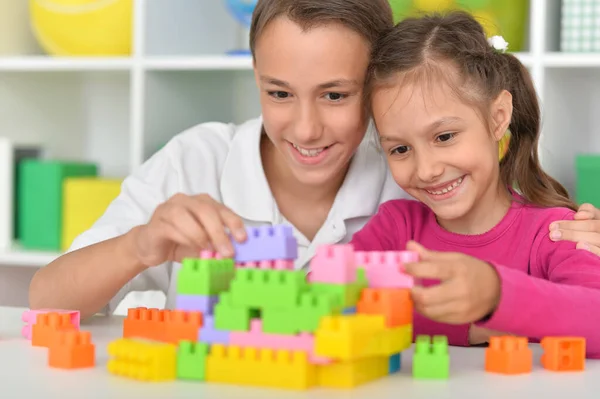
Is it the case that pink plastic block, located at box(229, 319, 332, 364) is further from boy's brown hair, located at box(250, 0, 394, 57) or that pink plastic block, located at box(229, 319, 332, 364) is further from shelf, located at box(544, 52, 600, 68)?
shelf, located at box(544, 52, 600, 68)

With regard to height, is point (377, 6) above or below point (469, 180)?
above

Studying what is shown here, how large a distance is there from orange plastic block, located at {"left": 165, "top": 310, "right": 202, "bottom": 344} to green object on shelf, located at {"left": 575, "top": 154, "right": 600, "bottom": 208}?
4.29ft

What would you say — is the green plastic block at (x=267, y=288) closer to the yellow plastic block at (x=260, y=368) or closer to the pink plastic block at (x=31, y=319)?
the yellow plastic block at (x=260, y=368)

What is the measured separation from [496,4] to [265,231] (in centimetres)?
135

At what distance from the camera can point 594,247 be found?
3.85 feet

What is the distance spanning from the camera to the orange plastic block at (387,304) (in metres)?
0.76

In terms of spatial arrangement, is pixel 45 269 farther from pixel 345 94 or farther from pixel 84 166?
pixel 84 166

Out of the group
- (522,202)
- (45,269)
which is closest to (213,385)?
(45,269)

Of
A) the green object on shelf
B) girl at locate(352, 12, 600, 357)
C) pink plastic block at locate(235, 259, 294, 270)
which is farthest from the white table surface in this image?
the green object on shelf

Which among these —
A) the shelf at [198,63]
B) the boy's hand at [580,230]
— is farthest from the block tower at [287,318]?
the shelf at [198,63]

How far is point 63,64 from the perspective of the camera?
2.27 m

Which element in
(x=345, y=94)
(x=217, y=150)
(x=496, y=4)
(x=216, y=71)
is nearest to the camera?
(x=345, y=94)

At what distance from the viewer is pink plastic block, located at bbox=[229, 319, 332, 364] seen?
2.31 feet

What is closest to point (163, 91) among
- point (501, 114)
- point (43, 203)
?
point (43, 203)
